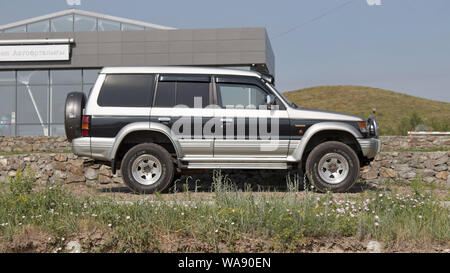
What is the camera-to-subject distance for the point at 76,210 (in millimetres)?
5578

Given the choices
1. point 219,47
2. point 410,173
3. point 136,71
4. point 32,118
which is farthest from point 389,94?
point 136,71

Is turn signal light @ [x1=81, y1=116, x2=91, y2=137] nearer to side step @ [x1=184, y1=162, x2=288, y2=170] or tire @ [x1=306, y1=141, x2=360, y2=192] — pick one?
side step @ [x1=184, y1=162, x2=288, y2=170]

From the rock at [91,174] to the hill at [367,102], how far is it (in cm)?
5718

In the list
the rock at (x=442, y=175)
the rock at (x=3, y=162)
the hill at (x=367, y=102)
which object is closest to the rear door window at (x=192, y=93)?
the rock at (x=3, y=162)

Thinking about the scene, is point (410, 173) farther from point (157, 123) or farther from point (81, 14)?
point (81, 14)

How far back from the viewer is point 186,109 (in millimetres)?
7902

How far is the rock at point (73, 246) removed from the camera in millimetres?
4883

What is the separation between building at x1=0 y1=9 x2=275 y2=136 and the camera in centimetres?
2766

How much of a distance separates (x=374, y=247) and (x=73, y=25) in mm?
27856

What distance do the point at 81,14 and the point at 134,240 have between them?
27.3 meters

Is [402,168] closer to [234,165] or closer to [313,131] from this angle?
[313,131]

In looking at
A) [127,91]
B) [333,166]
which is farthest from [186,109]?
[333,166]

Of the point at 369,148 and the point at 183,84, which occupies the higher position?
the point at 183,84

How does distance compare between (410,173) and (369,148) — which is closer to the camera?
(369,148)
